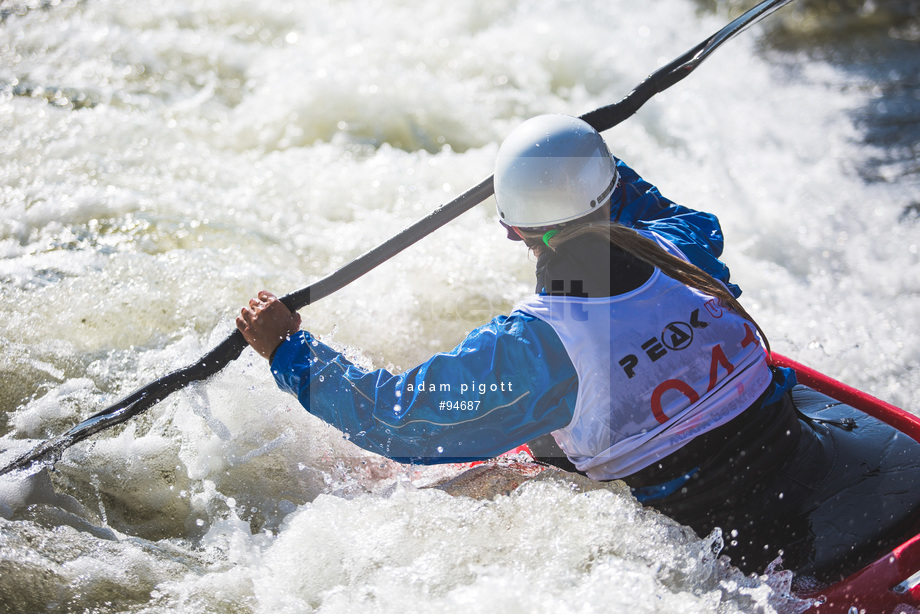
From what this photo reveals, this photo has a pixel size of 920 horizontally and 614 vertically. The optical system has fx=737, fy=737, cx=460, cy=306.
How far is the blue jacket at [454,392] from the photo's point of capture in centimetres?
208

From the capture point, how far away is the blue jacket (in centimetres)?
208

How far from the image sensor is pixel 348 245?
484 cm

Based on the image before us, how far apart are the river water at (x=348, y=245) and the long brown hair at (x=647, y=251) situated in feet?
2.46

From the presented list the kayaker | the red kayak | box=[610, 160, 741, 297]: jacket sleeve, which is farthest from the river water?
box=[610, 160, 741, 297]: jacket sleeve

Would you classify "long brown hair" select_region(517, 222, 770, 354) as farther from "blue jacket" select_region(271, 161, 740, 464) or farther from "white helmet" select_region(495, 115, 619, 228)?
"blue jacket" select_region(271, 161, 740, 464)

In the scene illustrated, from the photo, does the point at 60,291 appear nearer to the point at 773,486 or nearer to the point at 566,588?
the point at 566,588

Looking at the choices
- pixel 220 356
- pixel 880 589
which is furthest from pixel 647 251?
pixel 220 356

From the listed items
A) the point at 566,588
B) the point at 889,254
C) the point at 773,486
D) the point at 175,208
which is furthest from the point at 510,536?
the point at 889,254

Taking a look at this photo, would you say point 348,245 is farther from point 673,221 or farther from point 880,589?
point 880,589

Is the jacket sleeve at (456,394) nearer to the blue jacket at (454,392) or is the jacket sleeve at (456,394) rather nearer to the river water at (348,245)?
the blue jacket at (454,392)

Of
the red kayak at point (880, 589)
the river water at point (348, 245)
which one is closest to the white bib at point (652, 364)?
the river water at point (348, 245)

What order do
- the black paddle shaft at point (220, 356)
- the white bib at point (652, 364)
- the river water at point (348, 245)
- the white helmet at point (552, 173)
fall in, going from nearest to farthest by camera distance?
the white bib at point (652, 364) < the white helmet at point (552, 173) < the river water at point (348, 245) < the black paddle shaft at point (220, 356)

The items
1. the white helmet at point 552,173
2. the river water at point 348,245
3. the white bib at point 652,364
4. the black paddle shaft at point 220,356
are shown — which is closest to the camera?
the white bib at point 652,364

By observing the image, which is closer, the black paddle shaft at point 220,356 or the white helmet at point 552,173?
the white helmet at point 552,173
